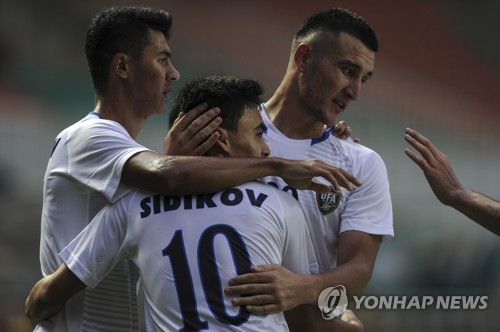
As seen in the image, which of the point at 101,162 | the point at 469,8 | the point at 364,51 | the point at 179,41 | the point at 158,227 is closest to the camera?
the point at 158,227

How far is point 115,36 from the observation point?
3.90 m

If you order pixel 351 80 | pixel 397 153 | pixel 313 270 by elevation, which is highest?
pixel 397 153

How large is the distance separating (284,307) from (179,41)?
8874 millimetres

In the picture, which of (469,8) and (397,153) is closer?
(397,153)

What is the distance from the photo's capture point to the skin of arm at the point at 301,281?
282 cm

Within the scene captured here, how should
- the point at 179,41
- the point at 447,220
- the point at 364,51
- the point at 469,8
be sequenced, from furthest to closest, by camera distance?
the point at 469,8
the point at 179,41
the point at 447,220
the point at 364,51

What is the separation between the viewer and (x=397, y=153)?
34.7 feet

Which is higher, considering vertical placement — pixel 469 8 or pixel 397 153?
pixel 469 8

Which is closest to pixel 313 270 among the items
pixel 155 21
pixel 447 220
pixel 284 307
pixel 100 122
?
pixel 284 307

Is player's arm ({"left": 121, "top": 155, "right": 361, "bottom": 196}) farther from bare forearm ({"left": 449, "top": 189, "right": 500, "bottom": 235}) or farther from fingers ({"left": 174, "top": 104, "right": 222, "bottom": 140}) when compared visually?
bare forearm ({"left": 449, "top": 189, "right": 500, "bottom": 235})

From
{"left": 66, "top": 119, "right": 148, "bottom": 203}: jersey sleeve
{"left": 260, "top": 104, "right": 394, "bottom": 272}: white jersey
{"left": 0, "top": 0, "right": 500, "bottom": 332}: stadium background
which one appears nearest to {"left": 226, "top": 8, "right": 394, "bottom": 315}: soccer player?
{"left": 260, "top": 104, "right": 394, "bottom": 272}: white jersey

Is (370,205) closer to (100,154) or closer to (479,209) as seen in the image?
(479,209)

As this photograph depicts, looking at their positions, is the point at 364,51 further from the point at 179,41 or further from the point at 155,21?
the point at 179,41

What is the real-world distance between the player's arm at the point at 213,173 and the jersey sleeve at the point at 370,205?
565mm
